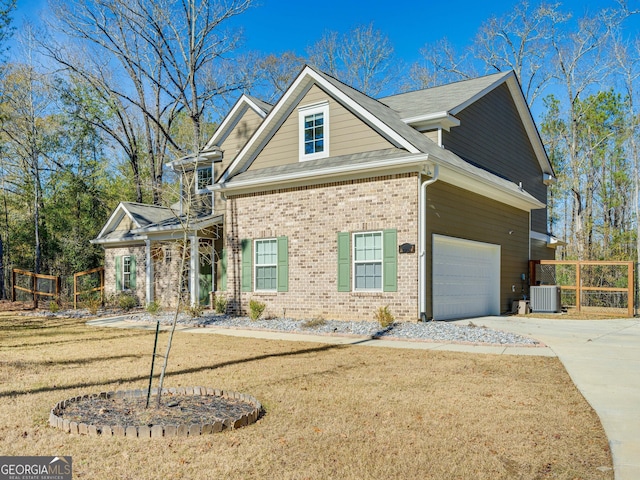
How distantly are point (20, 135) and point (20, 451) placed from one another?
1209 inches

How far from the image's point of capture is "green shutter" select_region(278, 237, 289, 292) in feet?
50.0

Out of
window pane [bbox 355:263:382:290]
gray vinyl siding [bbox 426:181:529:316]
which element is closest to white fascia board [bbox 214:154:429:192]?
gray vinyl siding [bbox 426:181:529:316]

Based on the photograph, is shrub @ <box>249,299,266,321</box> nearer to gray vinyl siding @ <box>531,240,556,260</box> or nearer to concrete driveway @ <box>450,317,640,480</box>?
concrete driveway @ <box>450,317,640,480</box>

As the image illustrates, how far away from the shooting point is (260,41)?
31391mm

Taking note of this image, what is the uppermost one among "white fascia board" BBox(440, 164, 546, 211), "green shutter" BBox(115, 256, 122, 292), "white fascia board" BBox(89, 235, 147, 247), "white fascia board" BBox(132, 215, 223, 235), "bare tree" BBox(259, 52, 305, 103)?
"bare tree" BBox(259, 52, 305, 103)

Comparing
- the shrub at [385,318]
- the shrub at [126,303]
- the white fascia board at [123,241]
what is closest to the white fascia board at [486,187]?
the shrub at [385,318]

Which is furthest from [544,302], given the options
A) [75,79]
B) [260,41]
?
[75,79]

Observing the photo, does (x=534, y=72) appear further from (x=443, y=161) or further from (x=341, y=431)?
(x=341, y=431)

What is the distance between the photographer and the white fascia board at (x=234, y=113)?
1988cm

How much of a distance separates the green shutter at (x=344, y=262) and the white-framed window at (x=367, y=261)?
134 millimetres

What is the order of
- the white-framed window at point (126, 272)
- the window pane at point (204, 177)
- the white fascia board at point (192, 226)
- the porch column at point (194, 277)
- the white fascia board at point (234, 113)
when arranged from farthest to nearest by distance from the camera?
the white-framed window at point (126, 272) < the window pane at point (204, 177) < the white fascia board at point (234, 113) < the porch column at point (194, 277) < the white fascia board at point (192, 226)

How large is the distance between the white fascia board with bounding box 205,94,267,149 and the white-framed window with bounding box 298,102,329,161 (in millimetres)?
4394

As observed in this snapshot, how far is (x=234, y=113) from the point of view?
20.3 meters

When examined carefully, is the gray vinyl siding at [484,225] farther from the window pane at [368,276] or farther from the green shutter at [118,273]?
the green shutter at [118,273]
